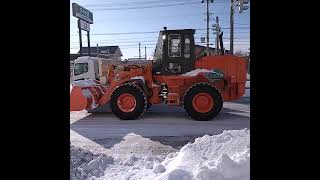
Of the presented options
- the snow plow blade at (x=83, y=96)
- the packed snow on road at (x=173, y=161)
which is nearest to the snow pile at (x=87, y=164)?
the packed snow on road at (x=173, y=161)

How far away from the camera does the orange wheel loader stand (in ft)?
31.1

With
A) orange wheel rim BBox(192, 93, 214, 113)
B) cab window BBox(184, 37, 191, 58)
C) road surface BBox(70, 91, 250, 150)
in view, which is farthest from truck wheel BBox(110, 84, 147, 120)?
cab window BBox(184, 37, 191, 58)

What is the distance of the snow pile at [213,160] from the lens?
169 inches

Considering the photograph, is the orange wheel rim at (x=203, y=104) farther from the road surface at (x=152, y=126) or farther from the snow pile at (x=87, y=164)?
the snow pile at (x=87, y=164)

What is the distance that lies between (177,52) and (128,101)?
2.10 metres

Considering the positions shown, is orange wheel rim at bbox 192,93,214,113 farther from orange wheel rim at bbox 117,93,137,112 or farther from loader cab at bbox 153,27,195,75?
orange wheel rim at bbox 117,93,137,112

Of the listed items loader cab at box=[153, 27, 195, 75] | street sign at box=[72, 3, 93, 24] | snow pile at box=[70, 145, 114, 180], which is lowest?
snow pile at box=[70, 145, 114, 180]

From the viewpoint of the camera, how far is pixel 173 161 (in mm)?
5352

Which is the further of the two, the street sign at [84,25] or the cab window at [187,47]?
the street sign at [84,25]

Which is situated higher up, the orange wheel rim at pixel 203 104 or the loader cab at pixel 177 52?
the loader cab at pixel 177 52

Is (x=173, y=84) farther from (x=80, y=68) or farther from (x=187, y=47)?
(x=80, y=68)

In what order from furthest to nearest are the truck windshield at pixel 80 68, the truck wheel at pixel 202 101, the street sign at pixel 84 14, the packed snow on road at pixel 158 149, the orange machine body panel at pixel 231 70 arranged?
the street sign at pixel 84 14, the truck windshield at pixel 80 68, the orange machine body panel at pixel 231 70, the truck wheel at pixel 202 101, the packed snow on road at pixel 158 149

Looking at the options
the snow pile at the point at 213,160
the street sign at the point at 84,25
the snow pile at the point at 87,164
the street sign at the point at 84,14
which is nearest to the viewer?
the snow pile at the point at 213,160

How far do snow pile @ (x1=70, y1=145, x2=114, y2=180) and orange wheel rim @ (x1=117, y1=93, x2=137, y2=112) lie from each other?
3345 mm
